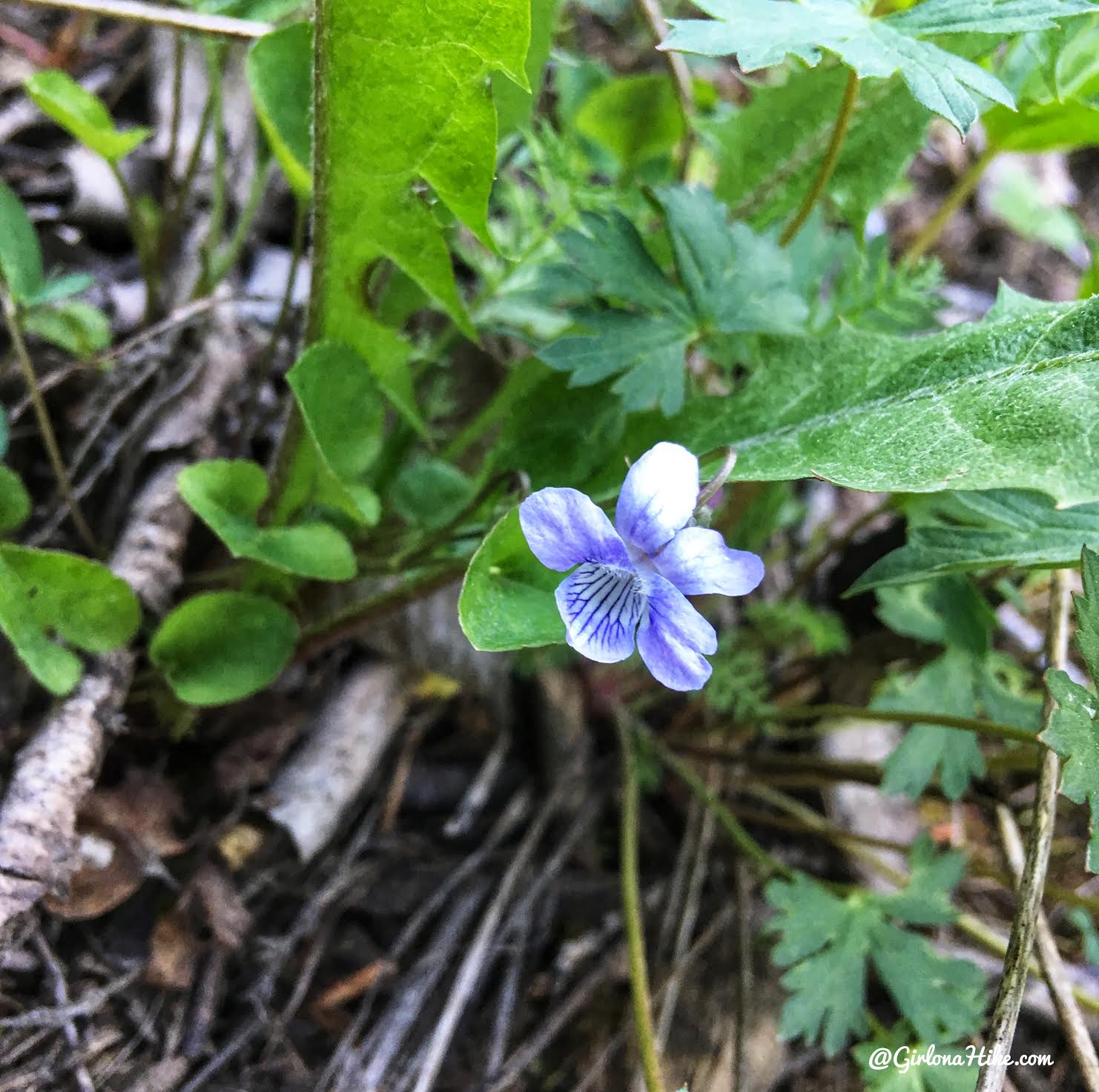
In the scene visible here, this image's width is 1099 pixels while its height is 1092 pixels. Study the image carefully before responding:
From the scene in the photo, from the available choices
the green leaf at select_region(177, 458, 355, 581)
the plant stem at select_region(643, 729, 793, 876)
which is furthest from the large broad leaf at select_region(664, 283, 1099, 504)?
the plant stem at select_region(643, 729, 793, 876)

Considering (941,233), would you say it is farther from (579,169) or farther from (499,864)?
(499,864)

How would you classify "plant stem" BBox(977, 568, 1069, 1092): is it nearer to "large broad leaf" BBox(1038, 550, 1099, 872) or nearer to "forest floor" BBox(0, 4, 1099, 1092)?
"large broad leaf" BBox(1038, 550, 1099, 872)

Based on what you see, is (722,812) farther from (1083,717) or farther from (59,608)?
(59,608)

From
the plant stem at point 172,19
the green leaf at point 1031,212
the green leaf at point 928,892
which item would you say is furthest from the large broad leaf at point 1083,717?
the green leaf at point 1031,212

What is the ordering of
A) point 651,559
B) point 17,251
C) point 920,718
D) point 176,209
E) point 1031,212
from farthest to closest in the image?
point 1031,212 → point 176,209 → point 920,718 → point 17,251 → point 651,559

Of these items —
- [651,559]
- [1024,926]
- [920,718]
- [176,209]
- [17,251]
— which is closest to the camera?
[651,559]

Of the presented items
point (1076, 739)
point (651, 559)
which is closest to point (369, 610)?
point (651, 559)

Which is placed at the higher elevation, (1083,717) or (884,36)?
(884,36)
